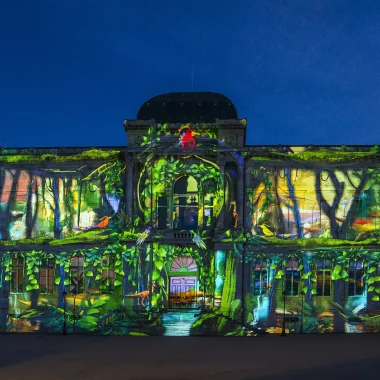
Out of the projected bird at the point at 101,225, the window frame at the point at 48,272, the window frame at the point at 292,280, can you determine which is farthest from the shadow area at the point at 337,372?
the window frame at the point at 48,272

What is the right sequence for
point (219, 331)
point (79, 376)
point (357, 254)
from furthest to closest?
point (357, 254) → point (219, 331) → point (79, 376)

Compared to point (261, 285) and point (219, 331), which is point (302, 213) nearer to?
point (261, 285)

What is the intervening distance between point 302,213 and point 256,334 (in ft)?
28.9

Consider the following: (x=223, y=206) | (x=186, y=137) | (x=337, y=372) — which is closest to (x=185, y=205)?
(x=223, y=206)

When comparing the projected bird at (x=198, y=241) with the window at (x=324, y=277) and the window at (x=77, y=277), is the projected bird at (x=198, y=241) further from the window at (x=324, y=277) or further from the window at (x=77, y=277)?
the window at (x=77, y=277)

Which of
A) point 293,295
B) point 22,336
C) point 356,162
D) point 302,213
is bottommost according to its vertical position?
point 22,336

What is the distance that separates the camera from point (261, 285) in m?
43.1

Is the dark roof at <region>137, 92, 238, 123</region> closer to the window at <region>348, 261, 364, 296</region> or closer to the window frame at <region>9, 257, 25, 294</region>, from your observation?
the window at <region>348, 261, 364, 296</region>

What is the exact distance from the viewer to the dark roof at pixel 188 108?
45188mm

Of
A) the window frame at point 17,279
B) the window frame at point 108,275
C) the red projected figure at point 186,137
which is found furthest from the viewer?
the window frame at point 17,279

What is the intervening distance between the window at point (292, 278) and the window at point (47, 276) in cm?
1631

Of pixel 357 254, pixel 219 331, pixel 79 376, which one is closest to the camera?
pixel 79 376

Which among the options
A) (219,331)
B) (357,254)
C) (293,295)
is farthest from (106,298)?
(357,254)

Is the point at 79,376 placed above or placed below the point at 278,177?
below
